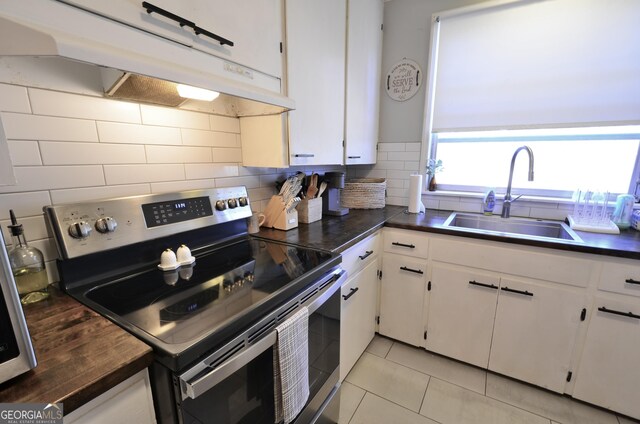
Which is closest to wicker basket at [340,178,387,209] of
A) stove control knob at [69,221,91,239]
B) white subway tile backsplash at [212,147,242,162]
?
white subway tile backsplash at [212,147,242,162]

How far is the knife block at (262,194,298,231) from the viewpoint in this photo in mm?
1572

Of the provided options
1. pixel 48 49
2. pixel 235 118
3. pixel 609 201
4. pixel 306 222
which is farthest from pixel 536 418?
pixel 48 49

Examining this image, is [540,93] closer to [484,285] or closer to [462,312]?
[484,285]

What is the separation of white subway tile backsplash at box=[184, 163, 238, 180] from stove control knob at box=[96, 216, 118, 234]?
39 centimetres

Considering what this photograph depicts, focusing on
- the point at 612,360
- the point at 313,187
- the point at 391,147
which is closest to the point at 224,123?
the point at 313,187

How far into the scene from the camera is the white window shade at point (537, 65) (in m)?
1.62

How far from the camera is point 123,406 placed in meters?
0.61

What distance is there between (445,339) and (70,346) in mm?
1828

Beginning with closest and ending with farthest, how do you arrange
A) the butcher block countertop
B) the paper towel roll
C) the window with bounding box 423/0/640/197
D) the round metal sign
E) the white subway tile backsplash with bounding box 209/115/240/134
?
1. the butcher block countertop
2. the white subway tile backsplash with bounding box 209/115/240/134
3. the window with bounding box 423/0/640/197
4. the paper towel roll
5. the round metal sign

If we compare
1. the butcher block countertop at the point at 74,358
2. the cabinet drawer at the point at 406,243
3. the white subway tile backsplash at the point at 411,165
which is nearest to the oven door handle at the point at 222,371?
the butcher block countertop at the point at 74,358

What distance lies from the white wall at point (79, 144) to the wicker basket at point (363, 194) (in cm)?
112

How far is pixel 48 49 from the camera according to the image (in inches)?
22.2

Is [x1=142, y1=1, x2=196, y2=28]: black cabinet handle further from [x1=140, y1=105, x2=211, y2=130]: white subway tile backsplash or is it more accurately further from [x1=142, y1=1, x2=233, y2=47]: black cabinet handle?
[x1=140, y1=105, x2=211, y2=130]: white subway tile backsplash

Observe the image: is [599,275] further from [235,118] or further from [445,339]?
[235,118]
